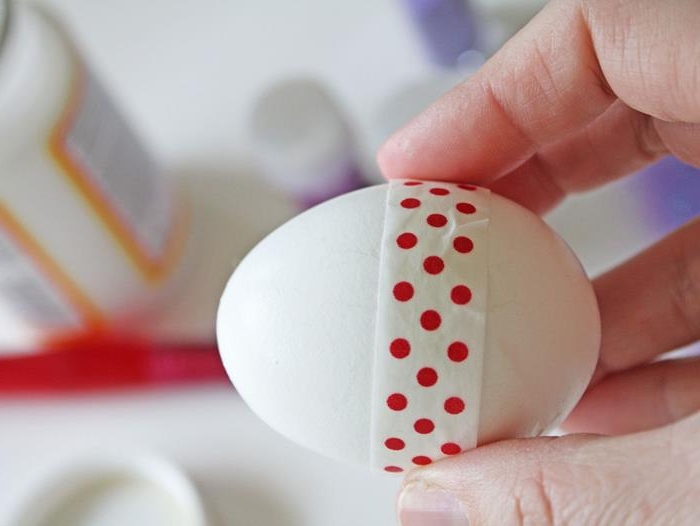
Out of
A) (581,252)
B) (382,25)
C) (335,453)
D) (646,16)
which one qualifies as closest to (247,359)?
(335,453)

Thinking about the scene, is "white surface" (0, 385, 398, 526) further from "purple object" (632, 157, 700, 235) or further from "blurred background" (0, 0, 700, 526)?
"purple object" (632, 157, 700, 235)

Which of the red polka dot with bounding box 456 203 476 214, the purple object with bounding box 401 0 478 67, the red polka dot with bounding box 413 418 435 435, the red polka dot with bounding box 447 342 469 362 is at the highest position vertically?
the purple object with bounding box 401 0 478 67

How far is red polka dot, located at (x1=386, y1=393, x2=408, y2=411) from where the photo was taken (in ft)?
1.57

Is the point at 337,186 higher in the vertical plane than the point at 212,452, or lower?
higher

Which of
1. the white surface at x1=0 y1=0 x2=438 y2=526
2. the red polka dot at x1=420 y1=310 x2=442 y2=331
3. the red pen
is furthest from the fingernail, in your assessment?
the red pen

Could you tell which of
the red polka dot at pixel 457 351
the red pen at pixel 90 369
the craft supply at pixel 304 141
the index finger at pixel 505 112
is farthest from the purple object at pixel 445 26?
the red polka dot at pixel 457 351

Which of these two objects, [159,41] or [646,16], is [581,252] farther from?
[159,41]

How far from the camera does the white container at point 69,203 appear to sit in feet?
2.21

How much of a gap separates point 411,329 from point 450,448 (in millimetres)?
84

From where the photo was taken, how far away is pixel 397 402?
480mm

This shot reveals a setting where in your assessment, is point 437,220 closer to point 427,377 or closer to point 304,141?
point 427,377

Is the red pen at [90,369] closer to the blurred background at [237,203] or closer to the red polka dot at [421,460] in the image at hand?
the blurred background at [237,203]

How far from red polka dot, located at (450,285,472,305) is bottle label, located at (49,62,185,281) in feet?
1.23

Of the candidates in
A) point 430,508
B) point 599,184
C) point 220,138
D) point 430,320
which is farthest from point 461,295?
point 220,138
